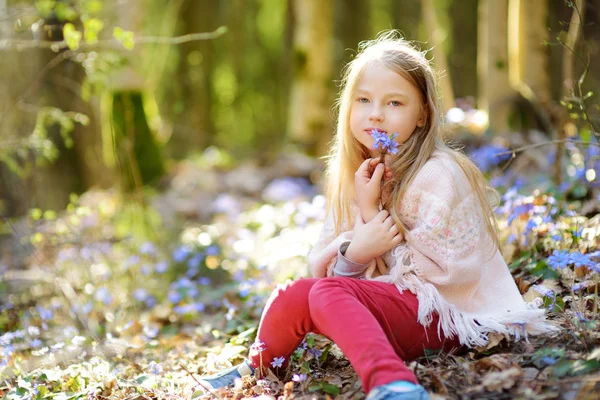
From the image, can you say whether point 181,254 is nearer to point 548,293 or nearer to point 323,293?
point 323,293

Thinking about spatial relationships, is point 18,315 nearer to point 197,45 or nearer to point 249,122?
point 197,45

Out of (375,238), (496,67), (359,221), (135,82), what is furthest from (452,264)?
(135,82)

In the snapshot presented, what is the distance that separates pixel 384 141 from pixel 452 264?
0.53 metres

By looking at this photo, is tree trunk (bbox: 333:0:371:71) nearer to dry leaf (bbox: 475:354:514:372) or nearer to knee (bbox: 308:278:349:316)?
knee (bbox: 308:278:349:316)

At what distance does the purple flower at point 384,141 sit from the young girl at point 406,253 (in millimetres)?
83

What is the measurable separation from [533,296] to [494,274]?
38 cm

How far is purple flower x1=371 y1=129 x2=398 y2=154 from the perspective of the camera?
2.27 m

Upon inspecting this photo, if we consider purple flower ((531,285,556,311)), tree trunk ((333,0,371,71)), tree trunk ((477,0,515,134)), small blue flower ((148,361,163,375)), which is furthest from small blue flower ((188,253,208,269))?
tree trunk ((333,0,371,71))

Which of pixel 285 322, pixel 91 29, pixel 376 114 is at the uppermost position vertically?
pixel 91 29

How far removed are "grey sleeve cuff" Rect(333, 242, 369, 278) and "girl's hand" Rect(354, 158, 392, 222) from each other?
175 mm

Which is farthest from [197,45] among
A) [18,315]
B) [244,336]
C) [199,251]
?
[244,336]

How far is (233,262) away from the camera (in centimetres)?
479

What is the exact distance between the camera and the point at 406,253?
7.77 ft

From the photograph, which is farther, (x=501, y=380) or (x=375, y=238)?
(x=375, y=238)
